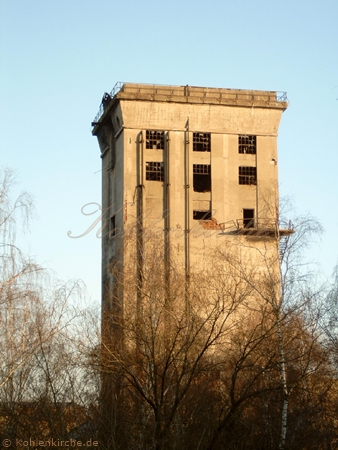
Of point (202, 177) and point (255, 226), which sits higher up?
point (202, 177)

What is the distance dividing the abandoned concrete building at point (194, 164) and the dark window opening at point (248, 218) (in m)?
0.07

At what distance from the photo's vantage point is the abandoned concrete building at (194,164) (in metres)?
58.9

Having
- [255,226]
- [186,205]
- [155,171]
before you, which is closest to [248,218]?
[255,226]

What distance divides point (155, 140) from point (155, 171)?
7.15ft

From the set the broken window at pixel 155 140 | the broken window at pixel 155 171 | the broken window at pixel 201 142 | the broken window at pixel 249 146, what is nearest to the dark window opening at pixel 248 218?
the broken window at pixel 249 146

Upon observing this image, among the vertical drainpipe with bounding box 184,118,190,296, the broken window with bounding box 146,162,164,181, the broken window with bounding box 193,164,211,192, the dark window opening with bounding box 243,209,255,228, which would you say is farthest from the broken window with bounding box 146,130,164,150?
the dark window opening with bounding box 243,209,255,228

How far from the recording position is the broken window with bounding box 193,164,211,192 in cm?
6050

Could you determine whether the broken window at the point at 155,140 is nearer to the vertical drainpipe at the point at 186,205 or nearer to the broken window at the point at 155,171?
the broken window at the point at 155,171

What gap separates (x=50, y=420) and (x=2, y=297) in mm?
3422

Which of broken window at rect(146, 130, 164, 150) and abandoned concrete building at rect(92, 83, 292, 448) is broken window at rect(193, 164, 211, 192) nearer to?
abandoned concrete building at rect(92, 83, 292, 448)

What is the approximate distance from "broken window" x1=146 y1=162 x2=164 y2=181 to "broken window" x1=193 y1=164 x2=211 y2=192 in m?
2.36

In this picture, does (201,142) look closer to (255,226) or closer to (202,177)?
(202,177)

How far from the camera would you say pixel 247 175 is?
61250 mm

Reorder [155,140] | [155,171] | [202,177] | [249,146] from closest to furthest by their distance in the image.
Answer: [155,171] < [155,140] < [202,177] < [249,146]
